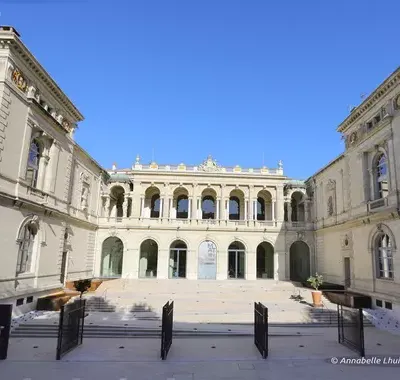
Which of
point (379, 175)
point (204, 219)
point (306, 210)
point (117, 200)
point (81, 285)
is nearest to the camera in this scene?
point (379, 175)

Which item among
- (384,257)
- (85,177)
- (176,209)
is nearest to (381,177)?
(384,257)

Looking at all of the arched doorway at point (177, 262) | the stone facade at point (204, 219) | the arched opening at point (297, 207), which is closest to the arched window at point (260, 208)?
the stone facade at point (204, 219)

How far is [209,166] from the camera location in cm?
3369

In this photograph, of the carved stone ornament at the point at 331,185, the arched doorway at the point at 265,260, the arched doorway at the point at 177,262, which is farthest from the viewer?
the arched doorway at the point at 265,260

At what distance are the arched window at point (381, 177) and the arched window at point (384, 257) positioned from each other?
270cm

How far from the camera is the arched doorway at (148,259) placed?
31.8m

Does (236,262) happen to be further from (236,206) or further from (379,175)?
(379,175)

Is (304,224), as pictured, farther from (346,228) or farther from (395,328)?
(395,328)

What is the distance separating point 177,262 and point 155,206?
286 inches

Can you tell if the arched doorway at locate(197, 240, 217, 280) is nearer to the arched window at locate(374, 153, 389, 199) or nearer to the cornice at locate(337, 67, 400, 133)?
the cornice at locate(337, 67, 400, 133)

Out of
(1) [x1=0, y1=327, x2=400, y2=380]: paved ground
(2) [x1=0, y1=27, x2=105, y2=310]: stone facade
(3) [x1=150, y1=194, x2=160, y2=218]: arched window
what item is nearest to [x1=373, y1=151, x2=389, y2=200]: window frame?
(1) [x1=0, y1=327, x2=400, y2=380]: paved ground

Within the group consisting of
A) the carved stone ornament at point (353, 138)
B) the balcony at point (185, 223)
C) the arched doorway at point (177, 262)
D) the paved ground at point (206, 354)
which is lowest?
the paved ground at point (206, 354)

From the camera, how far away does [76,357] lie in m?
10.4

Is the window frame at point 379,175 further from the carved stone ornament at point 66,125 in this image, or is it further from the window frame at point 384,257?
the carved stone ornament at point 66,125
